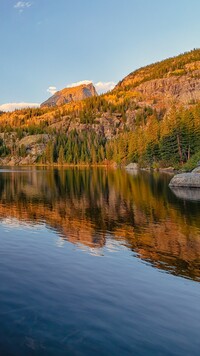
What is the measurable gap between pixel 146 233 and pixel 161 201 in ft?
57.1

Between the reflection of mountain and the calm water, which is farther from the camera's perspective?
the reflection of mountain

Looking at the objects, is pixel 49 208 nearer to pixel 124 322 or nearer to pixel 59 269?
pixel 59 269

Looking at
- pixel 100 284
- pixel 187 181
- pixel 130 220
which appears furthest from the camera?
pixel 187 181

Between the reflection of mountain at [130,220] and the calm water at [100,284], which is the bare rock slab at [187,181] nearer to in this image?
the reflection of mountain at [130,220]

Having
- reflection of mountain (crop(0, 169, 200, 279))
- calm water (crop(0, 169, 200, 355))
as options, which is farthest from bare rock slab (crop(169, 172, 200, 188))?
calm water (crop(0, 169, 200, 355))

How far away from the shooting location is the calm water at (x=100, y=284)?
1073 centimetres

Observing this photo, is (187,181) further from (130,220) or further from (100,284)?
(100,284)

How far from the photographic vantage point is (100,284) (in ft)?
51.8

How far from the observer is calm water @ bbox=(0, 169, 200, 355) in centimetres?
1073

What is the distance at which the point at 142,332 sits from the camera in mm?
11289

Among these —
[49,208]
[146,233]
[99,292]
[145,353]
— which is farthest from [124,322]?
[49,208]

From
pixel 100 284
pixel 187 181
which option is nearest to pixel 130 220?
pixel 100 284

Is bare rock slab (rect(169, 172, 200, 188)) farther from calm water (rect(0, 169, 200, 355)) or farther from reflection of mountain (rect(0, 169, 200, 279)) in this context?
calm water (rect(0, 169, 200, 355))

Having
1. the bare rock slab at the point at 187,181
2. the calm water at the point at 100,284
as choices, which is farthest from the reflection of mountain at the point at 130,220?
the bare rock slab at the point at 187,181
